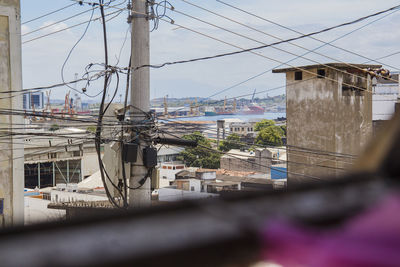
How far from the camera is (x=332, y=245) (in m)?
0.58

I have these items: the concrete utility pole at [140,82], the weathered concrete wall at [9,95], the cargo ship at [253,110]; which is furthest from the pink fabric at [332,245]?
the cargo ship at [253,110]

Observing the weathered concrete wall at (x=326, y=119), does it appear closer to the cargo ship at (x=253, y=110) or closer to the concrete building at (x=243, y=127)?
the concrete building at (x=243, y=127)

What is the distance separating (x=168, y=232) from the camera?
553 mm

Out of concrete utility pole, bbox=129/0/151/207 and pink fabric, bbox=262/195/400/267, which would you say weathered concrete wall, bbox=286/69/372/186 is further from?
pink fabric, bbox=262/195/400/267

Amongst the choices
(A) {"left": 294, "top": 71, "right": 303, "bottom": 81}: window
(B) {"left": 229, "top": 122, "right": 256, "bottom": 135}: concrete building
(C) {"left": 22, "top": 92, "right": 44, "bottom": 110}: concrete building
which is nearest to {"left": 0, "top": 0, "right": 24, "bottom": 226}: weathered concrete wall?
(C) {"left": 22, "top": 92, "right": 44, "bottom": 110}: concrete building

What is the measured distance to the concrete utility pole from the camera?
712 cm

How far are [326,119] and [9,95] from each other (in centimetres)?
736

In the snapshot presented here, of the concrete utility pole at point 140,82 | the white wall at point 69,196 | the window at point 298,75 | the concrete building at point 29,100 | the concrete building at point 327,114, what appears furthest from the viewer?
the white wall at point 69,196

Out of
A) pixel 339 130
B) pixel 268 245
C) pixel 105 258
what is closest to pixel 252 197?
pixel 268 245

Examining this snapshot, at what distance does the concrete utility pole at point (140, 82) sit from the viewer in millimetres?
7121

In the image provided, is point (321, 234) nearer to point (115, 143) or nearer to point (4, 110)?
point (115, 143)

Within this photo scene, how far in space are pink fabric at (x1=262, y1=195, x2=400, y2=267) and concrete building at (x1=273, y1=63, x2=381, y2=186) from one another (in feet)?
40.2

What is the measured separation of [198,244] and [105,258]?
103mm

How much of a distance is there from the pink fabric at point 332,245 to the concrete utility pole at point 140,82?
651cm
